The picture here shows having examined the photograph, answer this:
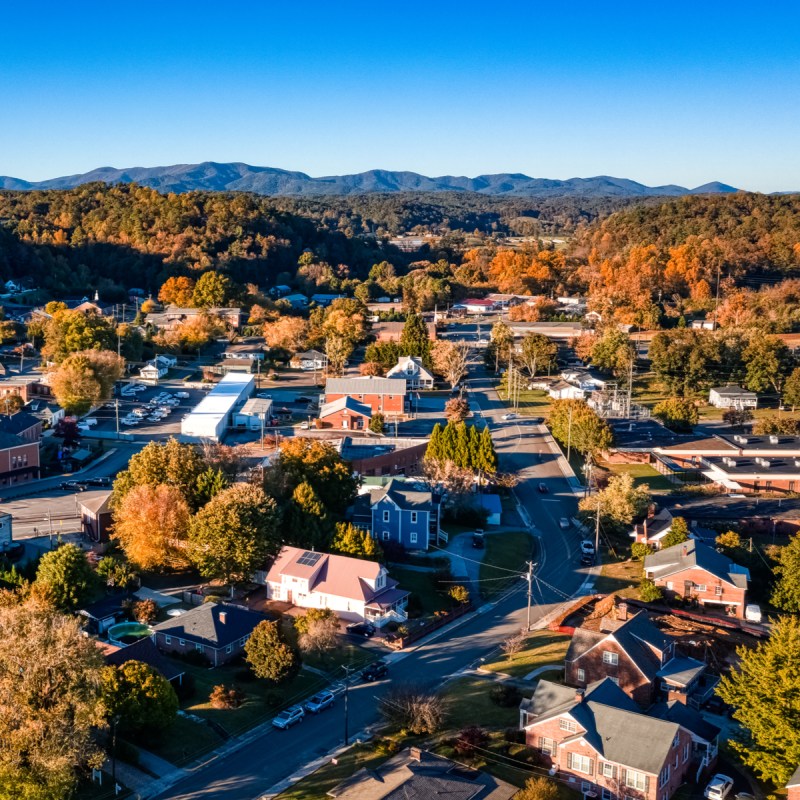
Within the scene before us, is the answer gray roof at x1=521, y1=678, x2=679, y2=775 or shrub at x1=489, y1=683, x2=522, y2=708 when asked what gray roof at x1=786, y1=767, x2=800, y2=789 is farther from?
shrub at x1=489, y1=683, x2=522, y2=708

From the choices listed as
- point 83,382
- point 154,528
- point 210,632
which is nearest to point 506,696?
point 210,632

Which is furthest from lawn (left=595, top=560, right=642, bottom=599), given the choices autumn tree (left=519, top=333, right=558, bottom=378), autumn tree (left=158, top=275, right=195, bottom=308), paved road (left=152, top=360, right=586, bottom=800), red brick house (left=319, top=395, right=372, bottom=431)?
autumn tree (left=158, top=275, right=195, bottom=308)

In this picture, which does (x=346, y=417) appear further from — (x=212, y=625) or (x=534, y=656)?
(x=534, y=656)

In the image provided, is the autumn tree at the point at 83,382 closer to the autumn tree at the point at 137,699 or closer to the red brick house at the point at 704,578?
the autumn tree at the point at 137,699

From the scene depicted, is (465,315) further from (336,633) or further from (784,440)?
(336,633)

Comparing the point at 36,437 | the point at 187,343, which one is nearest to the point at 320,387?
the point at 187,343

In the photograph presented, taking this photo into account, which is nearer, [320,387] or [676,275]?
[320,387]
